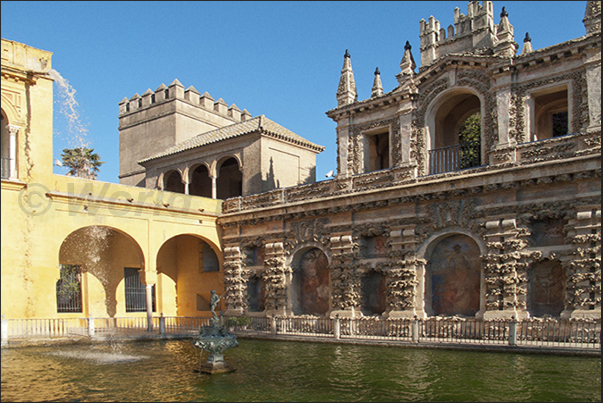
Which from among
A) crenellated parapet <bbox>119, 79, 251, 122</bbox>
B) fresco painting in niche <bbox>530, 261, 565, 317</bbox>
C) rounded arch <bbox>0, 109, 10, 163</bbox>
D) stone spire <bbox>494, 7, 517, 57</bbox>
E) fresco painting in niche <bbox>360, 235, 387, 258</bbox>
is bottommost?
fresco painting in niche <bbox>530, 261, 565, 317</bbox>

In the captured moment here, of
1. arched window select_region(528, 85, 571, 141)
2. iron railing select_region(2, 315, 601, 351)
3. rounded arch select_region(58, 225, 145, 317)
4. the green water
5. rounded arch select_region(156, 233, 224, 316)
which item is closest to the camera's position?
the green water

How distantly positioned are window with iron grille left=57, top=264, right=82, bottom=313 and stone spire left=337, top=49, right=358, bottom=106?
13458 mm

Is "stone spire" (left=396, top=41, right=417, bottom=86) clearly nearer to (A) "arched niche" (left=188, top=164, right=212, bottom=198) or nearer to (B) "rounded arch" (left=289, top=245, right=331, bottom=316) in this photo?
(B) "rounded arch" (left=289, top=245, right=331, bottom=316)

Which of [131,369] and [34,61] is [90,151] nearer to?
[34,61]

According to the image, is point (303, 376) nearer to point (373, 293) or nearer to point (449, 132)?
point (373, 293)

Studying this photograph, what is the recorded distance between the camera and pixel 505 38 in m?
19.3

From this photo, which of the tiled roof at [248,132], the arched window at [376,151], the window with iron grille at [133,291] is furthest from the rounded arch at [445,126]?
the window with iron grille at [133,291]

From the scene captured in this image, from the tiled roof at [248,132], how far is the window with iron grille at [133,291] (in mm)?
7160

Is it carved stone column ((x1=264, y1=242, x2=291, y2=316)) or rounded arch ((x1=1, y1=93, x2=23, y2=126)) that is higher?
rounded arch ((x1=1, y1=93, x2=23, y2=126))

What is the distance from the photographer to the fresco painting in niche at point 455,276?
747 inches

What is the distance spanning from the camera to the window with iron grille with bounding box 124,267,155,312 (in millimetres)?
26188

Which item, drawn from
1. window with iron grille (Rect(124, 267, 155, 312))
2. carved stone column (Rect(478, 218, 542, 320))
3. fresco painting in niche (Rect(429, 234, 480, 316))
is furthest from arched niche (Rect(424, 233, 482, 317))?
window with iron grille (Rect(124, 267, 155, 312))

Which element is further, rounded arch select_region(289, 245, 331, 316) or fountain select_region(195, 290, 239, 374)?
rounded arch select_region(289, 245, 331, 316)

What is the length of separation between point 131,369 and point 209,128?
976 inches
